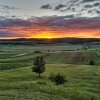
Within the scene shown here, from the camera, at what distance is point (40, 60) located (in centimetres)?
11006

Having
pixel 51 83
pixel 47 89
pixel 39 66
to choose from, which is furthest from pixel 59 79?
pixel 39 66

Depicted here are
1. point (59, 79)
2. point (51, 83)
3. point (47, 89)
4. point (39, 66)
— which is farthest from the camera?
point (39, 66)

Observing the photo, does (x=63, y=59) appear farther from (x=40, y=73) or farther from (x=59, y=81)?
(x=59, y=81)

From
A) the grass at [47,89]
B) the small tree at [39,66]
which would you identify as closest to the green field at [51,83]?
the grass at [47,89]

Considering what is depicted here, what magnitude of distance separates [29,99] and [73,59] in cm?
15553

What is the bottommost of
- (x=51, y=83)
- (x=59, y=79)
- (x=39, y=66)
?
(x=51, y=83)

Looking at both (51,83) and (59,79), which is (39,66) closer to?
(59,79)

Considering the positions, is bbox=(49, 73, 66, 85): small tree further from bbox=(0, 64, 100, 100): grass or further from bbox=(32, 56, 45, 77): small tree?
bbox=(32, 56, 45, 77): small tree

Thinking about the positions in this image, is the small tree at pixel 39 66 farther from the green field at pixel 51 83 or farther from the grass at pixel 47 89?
the grass at pixel 47 89

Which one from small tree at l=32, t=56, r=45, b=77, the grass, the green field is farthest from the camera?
small tree at l=32, t=56, r=45, b=77

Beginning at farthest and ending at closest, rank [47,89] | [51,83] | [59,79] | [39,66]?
[39,66] → [59,79] → [51,83] → [47,89]

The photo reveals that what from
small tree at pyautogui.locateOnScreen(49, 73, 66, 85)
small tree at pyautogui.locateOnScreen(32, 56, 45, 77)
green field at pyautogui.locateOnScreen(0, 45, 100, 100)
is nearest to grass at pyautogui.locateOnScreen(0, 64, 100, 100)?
green field at pyautogui.locateOnScreen(0, 45, 100, 100)

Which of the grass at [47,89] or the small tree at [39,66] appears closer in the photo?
the grass at [47,89]

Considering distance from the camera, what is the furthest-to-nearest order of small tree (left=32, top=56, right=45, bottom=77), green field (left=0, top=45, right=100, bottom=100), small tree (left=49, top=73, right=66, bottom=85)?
small tree (left=32, top=56, right=45, bottom=77), small tree (left=49, top=73, right=66, bottom=85), green field (left=0, top=45, right=100, bottom=100)
